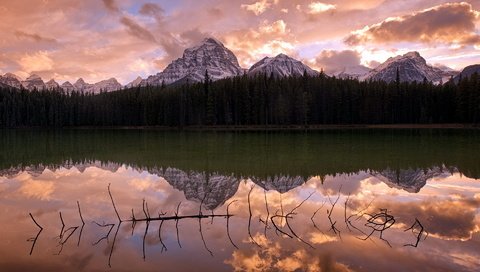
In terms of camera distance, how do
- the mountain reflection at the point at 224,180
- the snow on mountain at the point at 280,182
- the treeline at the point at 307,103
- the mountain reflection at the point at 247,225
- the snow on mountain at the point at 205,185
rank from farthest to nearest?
the treeline at the point at 307,103 < the snow on mountain at the point at 280,182 < the mountain reflection at the point at 224,180 < the snow on mountain at the point at 205,185 < the mountain reflection at the point at 247,225

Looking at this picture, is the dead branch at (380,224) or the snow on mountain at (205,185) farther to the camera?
the snow on mountain at (205,185)

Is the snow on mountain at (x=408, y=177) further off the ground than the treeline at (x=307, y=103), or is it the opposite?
the treeline at (x=307, y=103)

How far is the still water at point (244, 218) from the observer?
10414 millimetres

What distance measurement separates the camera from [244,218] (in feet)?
47.6

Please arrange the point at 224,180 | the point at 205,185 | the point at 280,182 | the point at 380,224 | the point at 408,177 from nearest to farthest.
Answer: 1. the point at 380,224
2. the point at 205,185
3. the point at 280,182
4. the point at 224,180
5. the point at 408,177

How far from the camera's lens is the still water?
34.2ft

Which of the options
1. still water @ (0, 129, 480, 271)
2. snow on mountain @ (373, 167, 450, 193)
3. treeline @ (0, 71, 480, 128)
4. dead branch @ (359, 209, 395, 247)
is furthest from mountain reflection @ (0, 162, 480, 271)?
treeline @ (0, 71, 480, 128)

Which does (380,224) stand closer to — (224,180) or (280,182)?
(280,182)

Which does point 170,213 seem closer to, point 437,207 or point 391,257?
point 391,257

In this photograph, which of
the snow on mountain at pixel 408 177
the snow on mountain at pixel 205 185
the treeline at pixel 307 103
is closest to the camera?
the snow on mountain at pixel 205 185

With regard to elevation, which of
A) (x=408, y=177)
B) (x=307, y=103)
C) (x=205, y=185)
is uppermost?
(x=307, y=103)

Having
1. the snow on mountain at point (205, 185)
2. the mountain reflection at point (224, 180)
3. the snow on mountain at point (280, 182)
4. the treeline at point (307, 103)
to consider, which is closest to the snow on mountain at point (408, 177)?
the mountain reflection at point (224, 180)

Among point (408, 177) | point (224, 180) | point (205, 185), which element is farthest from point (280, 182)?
point (408, 177)

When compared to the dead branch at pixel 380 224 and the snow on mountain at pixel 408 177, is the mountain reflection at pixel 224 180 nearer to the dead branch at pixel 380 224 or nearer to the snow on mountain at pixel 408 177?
the snow on mountain at pixel 408 177
